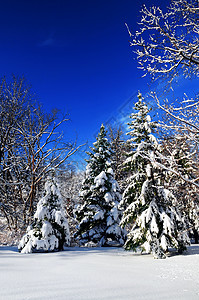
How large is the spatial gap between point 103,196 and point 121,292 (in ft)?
36.0

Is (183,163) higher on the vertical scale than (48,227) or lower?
higher

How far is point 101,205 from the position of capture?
13859mm

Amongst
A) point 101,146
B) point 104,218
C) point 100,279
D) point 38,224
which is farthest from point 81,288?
point 101,146

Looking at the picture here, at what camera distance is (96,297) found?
2795 millimetres

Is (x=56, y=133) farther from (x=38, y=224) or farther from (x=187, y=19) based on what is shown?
(x=187, y=19)

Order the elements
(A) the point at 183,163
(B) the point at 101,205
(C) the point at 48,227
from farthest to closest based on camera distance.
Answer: (B) the point at 101,205
(C) the point at 48,227
(A) the point at 183,163

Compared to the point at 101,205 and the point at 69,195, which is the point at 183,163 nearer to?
the point at 101,205

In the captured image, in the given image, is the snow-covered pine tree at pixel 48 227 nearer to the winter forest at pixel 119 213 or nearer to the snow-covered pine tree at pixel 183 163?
the winter forest at pixel 119 213

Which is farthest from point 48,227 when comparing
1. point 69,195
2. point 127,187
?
point 69,195

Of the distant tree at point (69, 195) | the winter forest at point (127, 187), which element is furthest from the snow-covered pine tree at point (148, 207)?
the distant tree at point (69, 195)

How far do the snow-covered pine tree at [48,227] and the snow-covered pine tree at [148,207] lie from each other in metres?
3.23

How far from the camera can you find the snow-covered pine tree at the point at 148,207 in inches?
341

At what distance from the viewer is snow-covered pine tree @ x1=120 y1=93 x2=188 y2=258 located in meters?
8.66

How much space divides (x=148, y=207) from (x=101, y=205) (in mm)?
5063
